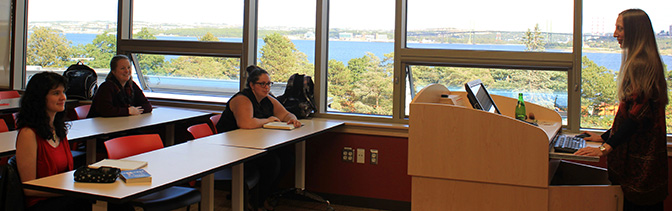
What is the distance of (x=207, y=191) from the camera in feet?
11.7

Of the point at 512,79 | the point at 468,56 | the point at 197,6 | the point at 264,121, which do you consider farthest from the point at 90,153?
the point at 512,79

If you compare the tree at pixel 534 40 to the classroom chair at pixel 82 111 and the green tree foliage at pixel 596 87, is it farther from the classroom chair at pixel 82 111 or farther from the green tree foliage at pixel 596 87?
the classroom chair at pixel 82 111

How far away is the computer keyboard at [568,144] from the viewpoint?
10.2 feet

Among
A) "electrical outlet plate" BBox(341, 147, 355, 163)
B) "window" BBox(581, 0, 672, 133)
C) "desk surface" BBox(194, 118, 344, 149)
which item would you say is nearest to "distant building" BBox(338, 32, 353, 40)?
"desk surface" BBox(194, 118, 344, 149)

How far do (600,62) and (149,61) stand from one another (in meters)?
4.54

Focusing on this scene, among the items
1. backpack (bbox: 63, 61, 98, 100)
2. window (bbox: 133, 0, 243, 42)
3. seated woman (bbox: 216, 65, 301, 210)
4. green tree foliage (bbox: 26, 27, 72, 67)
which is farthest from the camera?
green tree foliage (bbox: 26, 27, 72, 67)

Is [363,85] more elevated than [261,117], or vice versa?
[363,85]

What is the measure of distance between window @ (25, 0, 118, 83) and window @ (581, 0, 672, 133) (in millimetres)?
4909

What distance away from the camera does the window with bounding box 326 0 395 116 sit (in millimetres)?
5375

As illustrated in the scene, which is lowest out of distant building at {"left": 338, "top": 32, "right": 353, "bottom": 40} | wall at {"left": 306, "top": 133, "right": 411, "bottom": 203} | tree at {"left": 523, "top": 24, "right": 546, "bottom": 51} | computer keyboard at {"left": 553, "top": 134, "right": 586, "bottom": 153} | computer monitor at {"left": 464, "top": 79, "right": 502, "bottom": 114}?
wall at {"left": 306, "top": 133, "right": 411, "bottom": 203}

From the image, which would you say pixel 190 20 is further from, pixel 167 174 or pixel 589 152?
pixel 589 152

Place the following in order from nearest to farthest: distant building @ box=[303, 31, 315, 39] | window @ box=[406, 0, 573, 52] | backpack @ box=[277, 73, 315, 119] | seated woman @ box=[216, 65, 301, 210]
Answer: seated woman @ box=[216, 65, 301, 210]
window @ box=[406, 0, 573, 52]
backpack @ box=[277, 73, 315, 119]
distant building @ box=[303, 31, 315, 39]

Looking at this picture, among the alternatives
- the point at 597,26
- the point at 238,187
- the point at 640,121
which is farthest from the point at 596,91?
the point at 238,187

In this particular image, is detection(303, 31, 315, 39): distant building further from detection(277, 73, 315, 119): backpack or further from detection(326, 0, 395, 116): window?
detection(277, 73, 315, 119): backpack
